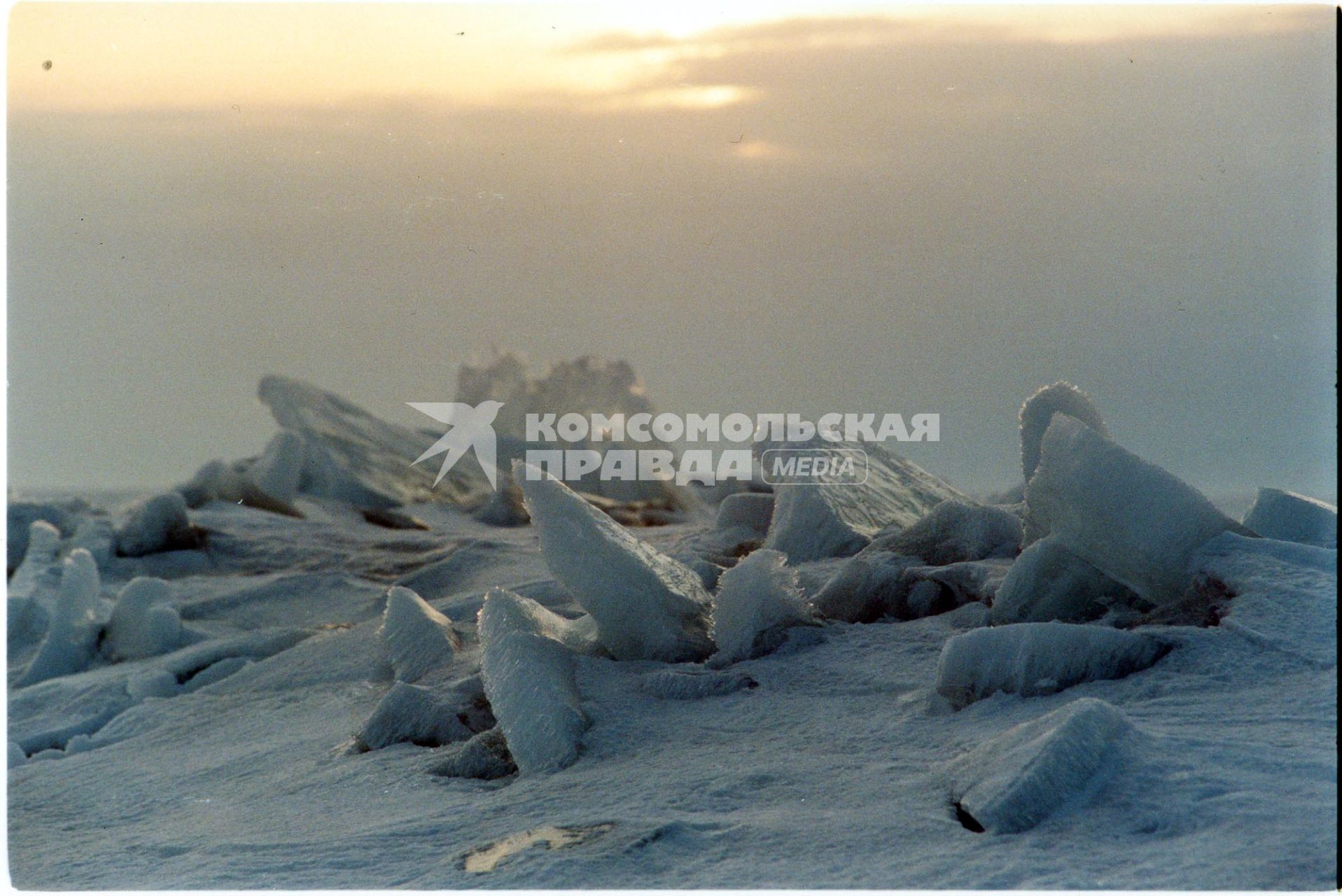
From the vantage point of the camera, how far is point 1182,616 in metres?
3.08

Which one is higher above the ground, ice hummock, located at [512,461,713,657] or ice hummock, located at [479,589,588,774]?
ice hummock, located at [512,461,713,657]

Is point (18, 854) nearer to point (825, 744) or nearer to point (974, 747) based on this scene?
point (825, 744)

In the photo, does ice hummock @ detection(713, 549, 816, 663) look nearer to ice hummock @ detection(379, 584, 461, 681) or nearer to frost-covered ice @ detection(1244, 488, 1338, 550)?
ice hummock @ detection(379, 584, 461, 681)

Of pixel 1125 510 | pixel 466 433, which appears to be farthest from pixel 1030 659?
pixel 466 433

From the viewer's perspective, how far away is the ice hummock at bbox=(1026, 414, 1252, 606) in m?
3.11

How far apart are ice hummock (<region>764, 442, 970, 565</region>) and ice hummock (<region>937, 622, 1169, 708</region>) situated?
1.27 metres

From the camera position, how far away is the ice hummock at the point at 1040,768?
2.20 metres

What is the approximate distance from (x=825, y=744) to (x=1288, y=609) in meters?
1.18

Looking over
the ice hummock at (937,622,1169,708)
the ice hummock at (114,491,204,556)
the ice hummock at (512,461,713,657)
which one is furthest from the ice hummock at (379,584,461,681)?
the ice hummock at (114,491,204,556)

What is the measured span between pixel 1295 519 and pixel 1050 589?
0.92 metres

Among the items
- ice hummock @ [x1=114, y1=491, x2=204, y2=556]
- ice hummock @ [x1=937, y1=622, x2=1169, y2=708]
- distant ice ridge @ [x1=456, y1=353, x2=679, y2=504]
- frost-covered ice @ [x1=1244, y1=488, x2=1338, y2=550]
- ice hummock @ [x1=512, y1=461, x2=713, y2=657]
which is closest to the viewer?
ice hummock @ [x1=937, y1=622, x2=1169, y2=708]

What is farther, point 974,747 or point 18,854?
point 18,854

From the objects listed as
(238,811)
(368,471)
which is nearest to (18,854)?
(238,811)

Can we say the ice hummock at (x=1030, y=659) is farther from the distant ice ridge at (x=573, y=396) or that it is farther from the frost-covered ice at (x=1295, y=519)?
the distant ice ridge at (x=573, y=396)
